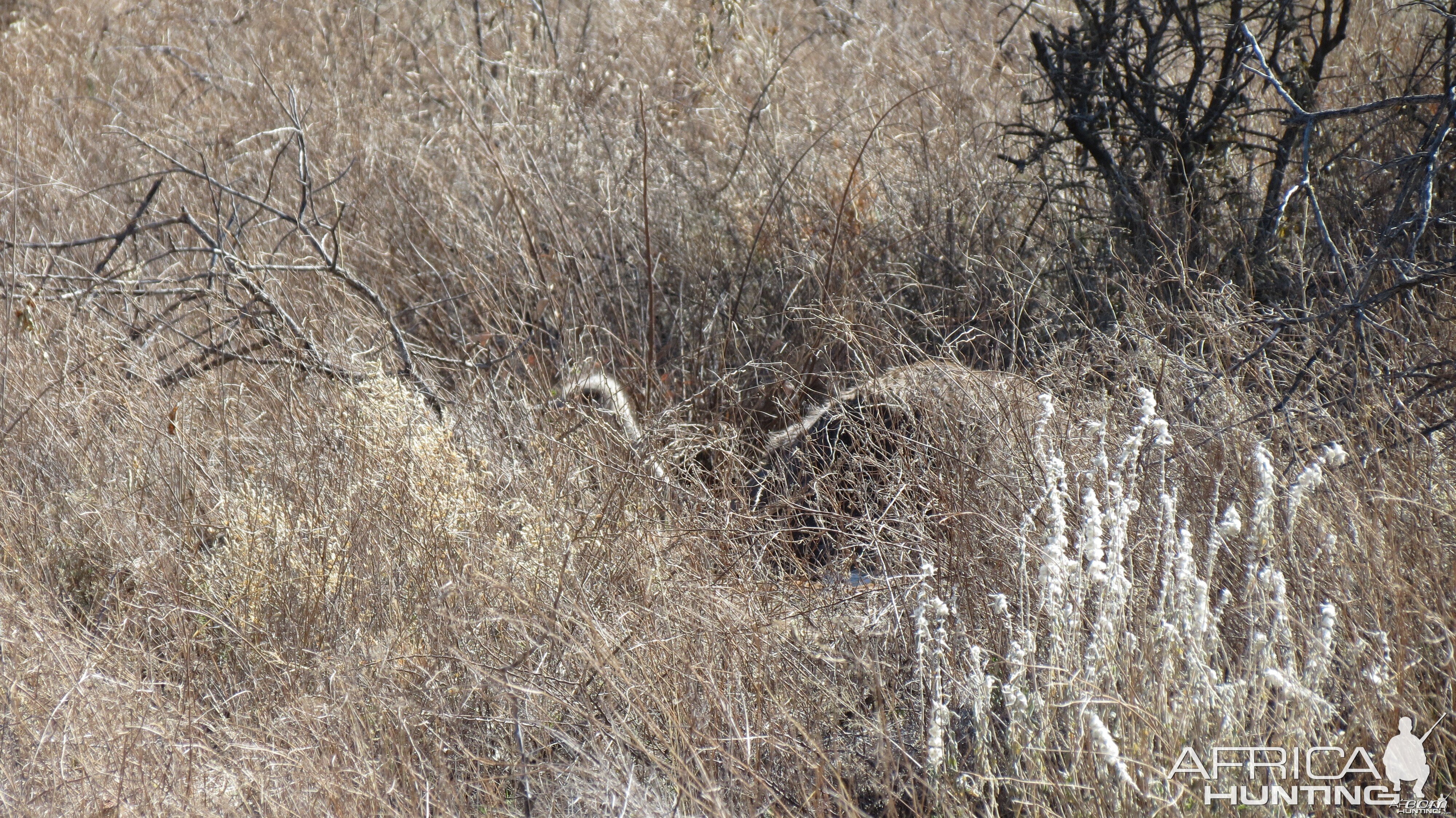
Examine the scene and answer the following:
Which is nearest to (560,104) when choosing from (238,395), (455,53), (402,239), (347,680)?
(402,239)

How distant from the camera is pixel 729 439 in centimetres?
348

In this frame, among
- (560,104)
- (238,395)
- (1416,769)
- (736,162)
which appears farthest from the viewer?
(560,104)

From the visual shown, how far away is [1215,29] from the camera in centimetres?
532

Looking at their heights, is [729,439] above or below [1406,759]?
above

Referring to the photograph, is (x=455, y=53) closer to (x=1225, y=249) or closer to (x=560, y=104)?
(x=560, y=104)

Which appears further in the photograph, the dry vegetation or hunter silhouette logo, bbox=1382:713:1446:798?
the dry vegetation

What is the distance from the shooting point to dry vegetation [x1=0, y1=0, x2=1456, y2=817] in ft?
6.48

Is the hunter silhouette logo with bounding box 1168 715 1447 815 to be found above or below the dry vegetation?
below

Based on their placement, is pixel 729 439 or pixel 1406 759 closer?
pixel 1406 759

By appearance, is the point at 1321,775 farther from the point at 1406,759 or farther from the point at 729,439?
the point at 729,439

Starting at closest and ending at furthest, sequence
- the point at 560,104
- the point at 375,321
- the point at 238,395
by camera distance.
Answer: the point at 238,395 < the point at 375,321 < the point at 560,104

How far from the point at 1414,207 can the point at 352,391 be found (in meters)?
3.76

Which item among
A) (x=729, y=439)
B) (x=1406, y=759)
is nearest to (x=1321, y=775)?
(x=1406, y=759)

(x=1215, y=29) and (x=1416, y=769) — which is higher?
(x=1215, y=29)
